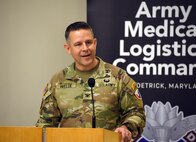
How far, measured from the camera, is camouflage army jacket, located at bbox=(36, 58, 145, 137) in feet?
10.3

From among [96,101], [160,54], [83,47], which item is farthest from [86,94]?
[160,54]

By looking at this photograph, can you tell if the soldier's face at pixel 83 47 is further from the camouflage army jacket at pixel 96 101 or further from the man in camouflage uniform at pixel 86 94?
the camouflage army jacket at pixel 96 101

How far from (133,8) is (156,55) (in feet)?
1.67

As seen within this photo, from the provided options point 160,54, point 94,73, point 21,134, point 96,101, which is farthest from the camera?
point 160,54

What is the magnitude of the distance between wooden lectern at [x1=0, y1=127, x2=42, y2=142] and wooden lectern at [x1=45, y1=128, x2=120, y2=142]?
0.05 m

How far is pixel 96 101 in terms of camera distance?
124 inches


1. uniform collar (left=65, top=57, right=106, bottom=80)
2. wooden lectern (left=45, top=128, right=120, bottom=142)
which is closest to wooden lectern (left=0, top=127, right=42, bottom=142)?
wooden lectern (left=45, top=128, right=120, bottom=142)

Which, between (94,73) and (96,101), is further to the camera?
(94,73)

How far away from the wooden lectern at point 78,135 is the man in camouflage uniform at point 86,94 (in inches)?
34.4

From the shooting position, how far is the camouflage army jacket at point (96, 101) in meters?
3.13

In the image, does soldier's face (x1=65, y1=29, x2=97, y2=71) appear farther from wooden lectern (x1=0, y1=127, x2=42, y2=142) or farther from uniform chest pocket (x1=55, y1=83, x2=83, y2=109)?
wooden lectern (x1=0, y1=127, x2=42, y2=142)

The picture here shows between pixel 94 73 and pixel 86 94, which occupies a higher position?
pixel 94 73

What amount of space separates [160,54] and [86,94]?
4.57ft

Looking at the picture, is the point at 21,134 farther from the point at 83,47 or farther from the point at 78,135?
the point at 83,47
